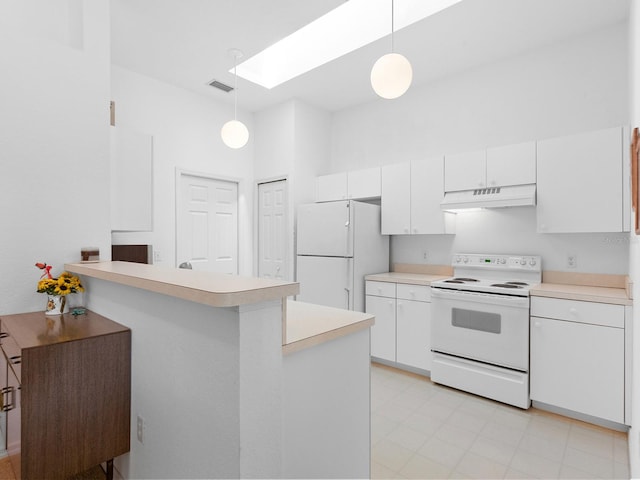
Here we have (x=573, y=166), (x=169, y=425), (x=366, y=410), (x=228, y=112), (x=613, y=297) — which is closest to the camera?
(x=169, y=425)

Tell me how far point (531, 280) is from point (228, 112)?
4.00 metres

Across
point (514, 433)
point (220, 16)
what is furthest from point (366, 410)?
point (220, 16)

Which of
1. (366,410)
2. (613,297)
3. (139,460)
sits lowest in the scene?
(139,460)

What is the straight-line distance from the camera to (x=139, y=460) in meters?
1.63

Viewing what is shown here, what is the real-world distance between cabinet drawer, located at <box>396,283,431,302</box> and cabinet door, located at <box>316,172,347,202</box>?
1.36m

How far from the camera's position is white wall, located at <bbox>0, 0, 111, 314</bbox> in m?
2.06

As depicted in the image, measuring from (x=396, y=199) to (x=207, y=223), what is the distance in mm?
2361

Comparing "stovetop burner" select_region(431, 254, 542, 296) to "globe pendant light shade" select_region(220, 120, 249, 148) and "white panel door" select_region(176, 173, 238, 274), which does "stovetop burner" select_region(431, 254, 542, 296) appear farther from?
"white panel door" select_region(176, 173, 238, 274)

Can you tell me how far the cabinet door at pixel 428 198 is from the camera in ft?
11.2

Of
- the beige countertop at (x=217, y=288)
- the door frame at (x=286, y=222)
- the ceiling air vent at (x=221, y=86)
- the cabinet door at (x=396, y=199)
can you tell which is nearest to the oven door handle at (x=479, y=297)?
the cabinet door at (x=396, y=199)

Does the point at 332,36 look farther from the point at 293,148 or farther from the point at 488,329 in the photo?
the point at 488,329

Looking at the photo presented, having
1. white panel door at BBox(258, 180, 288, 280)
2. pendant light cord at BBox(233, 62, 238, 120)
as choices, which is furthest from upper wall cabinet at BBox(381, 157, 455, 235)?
pendant light cord at BBox(233, 62, 238, 120)

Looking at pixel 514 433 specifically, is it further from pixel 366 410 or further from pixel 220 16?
pixel 220 16

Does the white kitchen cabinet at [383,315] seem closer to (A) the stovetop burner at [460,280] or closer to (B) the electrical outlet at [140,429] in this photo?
(A) the stovetop burner at [460,280]
